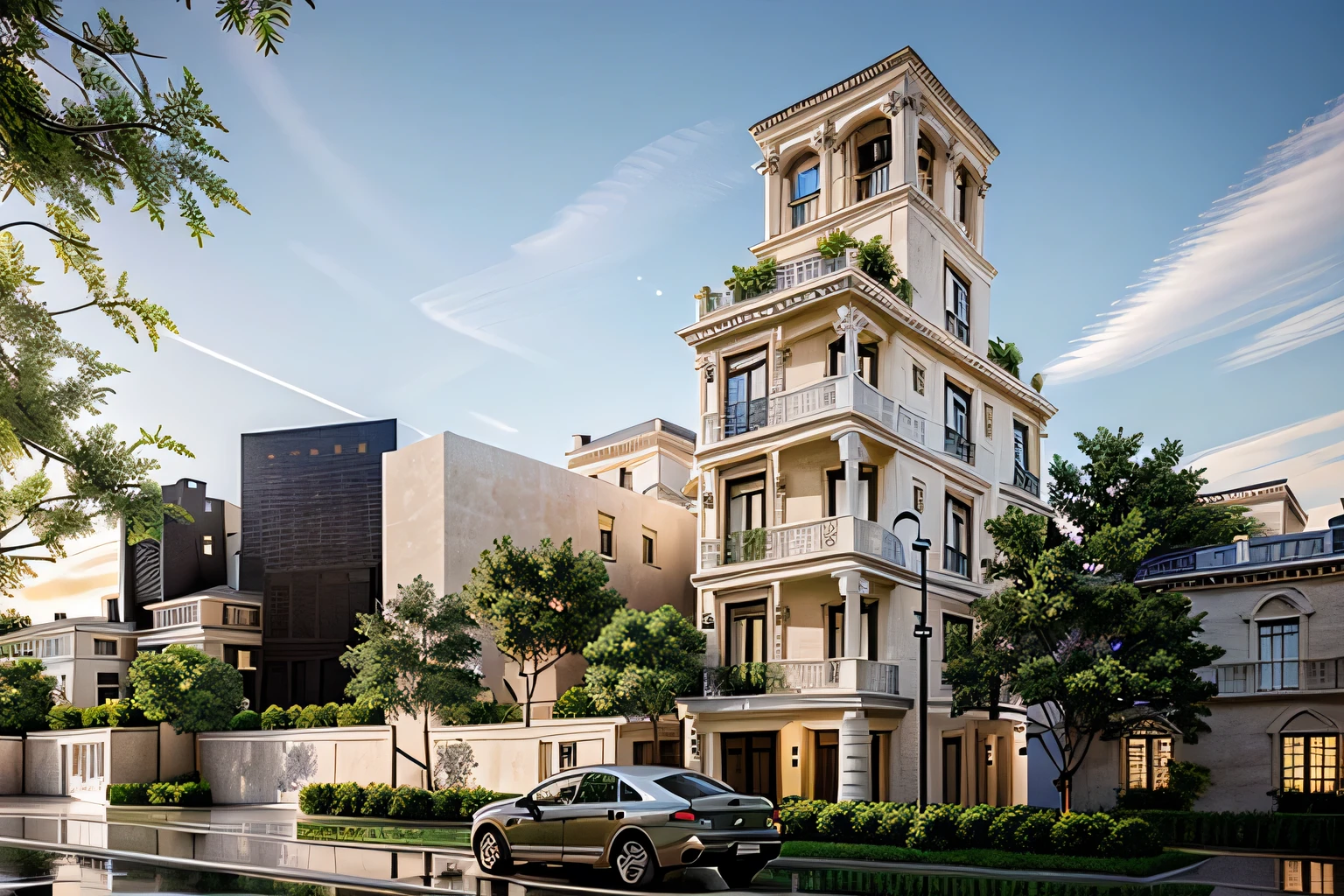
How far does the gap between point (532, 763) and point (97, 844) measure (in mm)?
10429

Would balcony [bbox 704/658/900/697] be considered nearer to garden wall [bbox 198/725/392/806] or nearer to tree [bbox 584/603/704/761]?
tree [bbox 584/603/704/761]

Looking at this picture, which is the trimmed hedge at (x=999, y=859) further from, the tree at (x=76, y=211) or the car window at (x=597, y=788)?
the tree at (x=76, y=211)

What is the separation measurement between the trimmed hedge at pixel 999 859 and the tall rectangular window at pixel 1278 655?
795cm

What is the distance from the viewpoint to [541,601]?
2917cm

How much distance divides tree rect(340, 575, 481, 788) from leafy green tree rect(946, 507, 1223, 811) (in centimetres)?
1291

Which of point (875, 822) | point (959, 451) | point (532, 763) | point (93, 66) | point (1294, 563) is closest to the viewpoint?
point (93, 66)

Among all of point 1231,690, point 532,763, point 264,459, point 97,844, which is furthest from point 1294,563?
point 264,459

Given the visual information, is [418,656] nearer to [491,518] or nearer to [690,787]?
[491,518]

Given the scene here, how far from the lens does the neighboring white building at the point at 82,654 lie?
46.2m

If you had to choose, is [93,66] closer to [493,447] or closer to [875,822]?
[875,822]

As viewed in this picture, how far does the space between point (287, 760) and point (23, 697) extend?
15.6 m

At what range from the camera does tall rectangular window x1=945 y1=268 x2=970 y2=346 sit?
3256cm

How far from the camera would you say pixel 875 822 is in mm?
20953

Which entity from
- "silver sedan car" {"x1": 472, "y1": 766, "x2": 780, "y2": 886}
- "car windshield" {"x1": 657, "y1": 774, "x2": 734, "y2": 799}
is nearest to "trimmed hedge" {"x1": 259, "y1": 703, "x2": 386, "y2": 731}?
"silver sedan car" {"x1": 472, "y1": 766, "x2": 780, "y2": 886}
